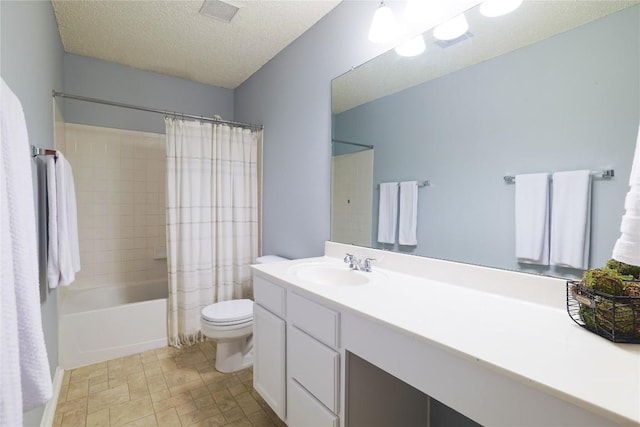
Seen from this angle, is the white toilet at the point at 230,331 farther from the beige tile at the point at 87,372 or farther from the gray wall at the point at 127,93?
the gray wall at the point at 127,93

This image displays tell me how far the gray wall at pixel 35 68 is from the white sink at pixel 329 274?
127 centimetres

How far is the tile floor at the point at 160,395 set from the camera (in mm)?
1641

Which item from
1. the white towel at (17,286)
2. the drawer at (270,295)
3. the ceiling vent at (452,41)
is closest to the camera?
the white towel at (17,286)

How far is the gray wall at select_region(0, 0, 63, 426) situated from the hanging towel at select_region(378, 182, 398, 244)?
161 cm

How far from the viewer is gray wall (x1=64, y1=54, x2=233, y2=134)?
2.62 m

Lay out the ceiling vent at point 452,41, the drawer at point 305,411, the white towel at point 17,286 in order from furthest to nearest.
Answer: the ceiling vent at point 452,41 → the drawer at point 305,411 → the white towel at point 17,286

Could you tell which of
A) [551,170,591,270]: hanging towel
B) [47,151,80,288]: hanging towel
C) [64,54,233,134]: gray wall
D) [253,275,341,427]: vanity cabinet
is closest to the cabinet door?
[253,275,341,427]: vanity cabinet

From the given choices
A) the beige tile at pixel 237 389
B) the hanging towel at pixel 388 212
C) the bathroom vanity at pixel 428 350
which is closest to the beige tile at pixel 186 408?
the beige tile at pixel 237 389

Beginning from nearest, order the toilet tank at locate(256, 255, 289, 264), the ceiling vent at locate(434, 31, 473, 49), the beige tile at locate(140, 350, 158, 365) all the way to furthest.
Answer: the ceiling vent at locate(434, 31, 473, 49)
the beige tile at locate(140, 350, 158, 365)
the toilet tank at locate(256, 255, 289, 264)

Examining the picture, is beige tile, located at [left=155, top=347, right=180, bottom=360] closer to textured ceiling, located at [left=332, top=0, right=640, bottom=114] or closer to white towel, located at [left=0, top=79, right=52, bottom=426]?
white towel, located at [left=0, top=79, right=52, bottom=426]

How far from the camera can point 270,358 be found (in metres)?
1.53

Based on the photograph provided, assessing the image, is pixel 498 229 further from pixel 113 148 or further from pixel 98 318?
pixel 113 148

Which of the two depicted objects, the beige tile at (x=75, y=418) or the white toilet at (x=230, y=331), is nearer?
the beige tile at (x=75, y=418)

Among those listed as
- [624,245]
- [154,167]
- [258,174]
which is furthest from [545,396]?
[154,167]
